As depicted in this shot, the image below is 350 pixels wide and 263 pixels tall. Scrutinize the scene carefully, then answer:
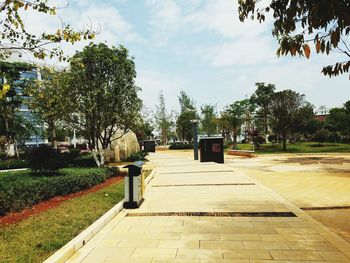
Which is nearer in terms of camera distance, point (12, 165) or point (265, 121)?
point (12, 165)

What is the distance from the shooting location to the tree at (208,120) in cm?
5859

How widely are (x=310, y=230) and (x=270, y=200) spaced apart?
3.22 metres

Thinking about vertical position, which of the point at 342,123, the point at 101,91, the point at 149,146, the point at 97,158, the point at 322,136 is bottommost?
the point at 97,158

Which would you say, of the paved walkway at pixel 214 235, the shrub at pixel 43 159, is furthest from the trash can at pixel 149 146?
the paved walkway at pixel 214 235

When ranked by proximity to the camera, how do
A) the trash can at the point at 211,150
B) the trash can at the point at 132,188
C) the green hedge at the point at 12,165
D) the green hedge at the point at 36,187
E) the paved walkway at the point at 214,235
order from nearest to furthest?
the paved walkway at the point at 214,235
the green hedge at the point at 36,187
the trash can at the point at 132,188
the green hedge at the point at 12,165
the trash can at the point at 211,150

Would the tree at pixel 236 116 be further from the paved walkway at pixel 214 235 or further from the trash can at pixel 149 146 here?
the paved walkway at pixel 214 235

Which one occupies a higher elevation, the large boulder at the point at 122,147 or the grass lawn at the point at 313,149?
the large boulder at the point at 122,147

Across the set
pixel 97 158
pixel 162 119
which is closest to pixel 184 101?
pixel 162 119

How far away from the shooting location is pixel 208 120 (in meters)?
59.0

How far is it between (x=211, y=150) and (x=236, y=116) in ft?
87.2

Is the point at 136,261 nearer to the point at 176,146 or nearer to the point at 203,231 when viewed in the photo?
the point at 203,231

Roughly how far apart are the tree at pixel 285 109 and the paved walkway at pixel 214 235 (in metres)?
31.1

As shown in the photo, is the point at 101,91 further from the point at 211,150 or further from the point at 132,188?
the point at 211,150

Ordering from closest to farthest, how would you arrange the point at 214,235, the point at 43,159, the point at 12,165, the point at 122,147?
the point at 214,235, the point at 43,159, the point at 12,165, the point at 122,147
